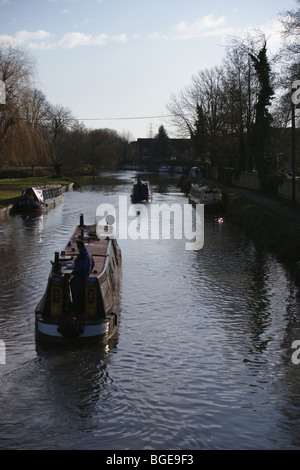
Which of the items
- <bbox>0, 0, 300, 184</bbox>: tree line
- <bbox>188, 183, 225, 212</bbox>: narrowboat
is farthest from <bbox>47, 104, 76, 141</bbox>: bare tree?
<bbox>188, 183, 225, 212</bbox>: narrowboat

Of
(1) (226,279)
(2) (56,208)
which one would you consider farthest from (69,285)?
(2) (56,208)

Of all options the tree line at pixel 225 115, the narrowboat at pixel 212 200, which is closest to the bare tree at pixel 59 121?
the tree line at pixel 225 115

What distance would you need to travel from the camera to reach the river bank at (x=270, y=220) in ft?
73.9

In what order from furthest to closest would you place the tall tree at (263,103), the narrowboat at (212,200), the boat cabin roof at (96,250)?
the tall tree at (263,103)
the narrowboat at (212,200)
the boat cabin roof at (96,250)

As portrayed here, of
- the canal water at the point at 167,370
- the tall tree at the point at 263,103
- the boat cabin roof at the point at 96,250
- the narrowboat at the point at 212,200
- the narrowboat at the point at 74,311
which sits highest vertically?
the tall tree at the point at 263,103

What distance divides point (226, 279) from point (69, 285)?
8.08m

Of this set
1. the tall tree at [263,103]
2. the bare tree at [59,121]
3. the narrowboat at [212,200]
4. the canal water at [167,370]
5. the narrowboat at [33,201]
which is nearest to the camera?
the canal water at [167,370]

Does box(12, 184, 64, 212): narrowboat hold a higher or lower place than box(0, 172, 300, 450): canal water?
higher

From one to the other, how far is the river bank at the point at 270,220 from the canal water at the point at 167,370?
97.9 inches

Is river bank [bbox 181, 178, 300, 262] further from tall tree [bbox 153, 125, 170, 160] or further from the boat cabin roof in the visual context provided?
tall tree [bbox 153, 125, 170, 160]

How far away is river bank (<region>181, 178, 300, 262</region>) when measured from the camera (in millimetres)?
22531

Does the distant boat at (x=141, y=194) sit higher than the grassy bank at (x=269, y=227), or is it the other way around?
the distant boat at (x=141, y=194)

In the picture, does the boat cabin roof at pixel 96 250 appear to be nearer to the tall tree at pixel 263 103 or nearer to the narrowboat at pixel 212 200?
the narrowboat at pixel 212 200

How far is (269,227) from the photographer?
26.4 m
